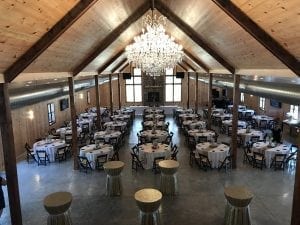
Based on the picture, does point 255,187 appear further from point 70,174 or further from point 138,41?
point 70,174

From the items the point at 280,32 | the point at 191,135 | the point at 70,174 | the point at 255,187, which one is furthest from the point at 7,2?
the point at 191,135

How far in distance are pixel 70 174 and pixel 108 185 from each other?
272 centimetres

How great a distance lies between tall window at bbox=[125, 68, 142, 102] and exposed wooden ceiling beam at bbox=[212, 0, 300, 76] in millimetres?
21754

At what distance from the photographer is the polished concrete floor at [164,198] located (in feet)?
23.8

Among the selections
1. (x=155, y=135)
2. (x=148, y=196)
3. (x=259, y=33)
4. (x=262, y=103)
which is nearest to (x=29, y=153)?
(x=155, y=135)

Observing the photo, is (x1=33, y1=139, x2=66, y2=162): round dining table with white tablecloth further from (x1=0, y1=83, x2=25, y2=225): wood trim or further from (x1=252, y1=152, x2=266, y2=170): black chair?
(x1=252, y1=152, x2=266, y2=170): black chair

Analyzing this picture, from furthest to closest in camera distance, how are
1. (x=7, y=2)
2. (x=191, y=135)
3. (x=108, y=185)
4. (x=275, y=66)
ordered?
(x=191, y=135)
(x=108, y=185)
(x=275, y=66)
(x=7, y=2)

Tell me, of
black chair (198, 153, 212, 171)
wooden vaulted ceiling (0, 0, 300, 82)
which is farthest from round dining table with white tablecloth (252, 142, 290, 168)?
wooden vaulted ceiling (0, 0, 300, 82)

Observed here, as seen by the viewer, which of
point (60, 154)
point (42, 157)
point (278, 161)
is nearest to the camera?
point (278, 161)

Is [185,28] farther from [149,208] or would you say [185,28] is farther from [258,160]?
[149,208]

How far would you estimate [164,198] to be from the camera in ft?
27.5

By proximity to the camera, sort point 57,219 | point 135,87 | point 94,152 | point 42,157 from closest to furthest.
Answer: point 57,219, point 94,152, point 42,157, point 135,87

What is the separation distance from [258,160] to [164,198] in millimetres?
4922

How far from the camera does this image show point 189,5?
7492 mm
